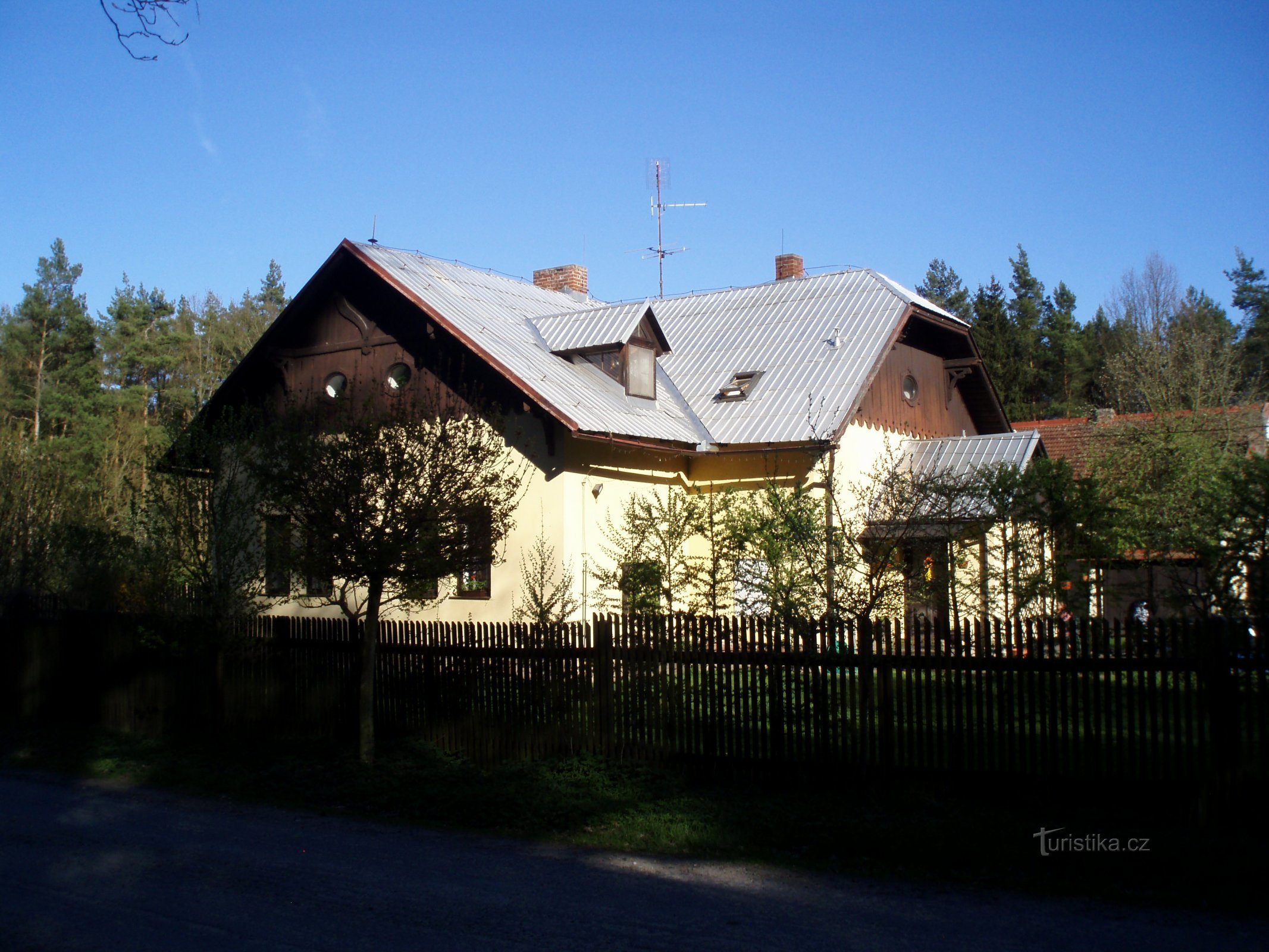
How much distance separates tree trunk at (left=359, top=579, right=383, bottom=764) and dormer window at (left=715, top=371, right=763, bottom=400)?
9.73 m

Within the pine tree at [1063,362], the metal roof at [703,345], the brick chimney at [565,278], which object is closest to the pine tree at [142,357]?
the brick chimney at [565,278]

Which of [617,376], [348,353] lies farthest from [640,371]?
[348,353]

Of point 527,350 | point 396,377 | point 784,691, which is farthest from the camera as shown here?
point 396,377

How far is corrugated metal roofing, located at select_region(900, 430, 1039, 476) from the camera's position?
18828mm

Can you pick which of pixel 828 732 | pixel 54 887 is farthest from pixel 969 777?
pixel 54 887

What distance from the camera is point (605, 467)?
16.8m

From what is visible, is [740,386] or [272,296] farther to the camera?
[272,296]

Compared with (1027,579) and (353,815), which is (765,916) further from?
(1027,579)

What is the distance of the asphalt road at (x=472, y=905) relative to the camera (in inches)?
231

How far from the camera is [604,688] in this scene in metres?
10.2

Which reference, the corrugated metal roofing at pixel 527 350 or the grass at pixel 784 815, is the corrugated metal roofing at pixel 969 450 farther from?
the grass at pixel 784 815

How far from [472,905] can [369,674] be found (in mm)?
4914

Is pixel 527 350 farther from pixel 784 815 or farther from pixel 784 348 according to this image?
pixel 784 815

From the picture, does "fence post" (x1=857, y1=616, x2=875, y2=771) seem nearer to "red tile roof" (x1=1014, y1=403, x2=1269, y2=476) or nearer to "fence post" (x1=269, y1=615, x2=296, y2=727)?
"fence post" (x1=269, y1=615, x2=296, y2=727)
